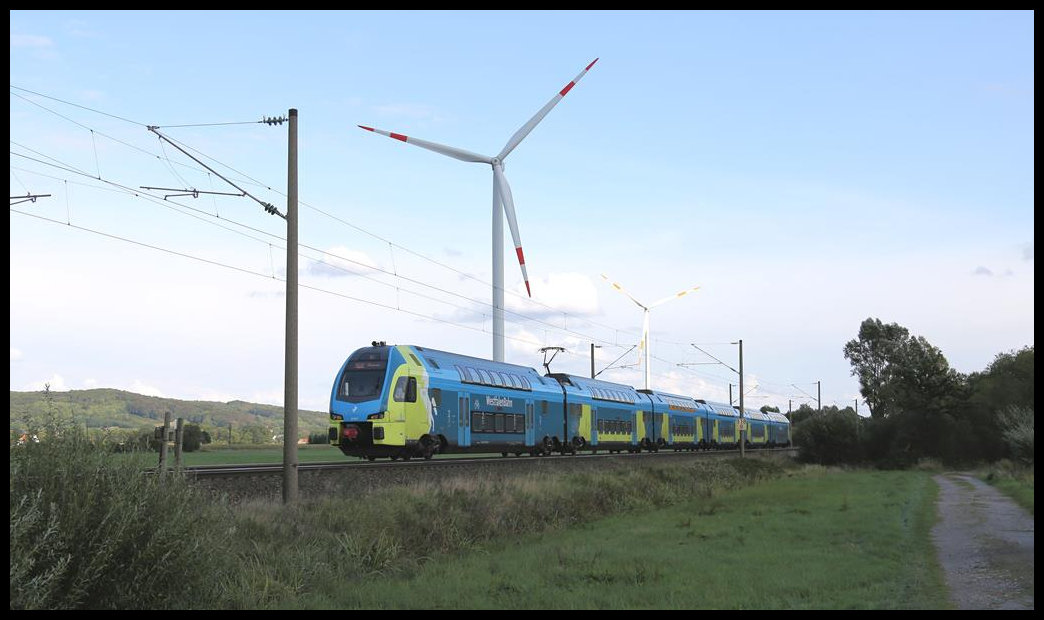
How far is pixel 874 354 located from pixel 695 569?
12259cm

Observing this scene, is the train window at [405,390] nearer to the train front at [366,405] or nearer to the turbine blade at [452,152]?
the train front at [366,405]

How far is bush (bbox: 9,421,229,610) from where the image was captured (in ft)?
41.3

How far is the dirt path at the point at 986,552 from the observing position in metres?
17.0

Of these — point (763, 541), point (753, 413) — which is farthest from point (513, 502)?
point (753, 413)

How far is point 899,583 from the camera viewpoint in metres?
18.7

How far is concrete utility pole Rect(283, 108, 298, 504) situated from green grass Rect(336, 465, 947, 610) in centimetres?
416

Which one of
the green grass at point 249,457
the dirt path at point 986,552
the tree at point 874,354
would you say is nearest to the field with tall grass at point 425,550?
the dirt path at point 986,552

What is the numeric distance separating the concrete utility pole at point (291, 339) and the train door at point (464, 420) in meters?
15.0

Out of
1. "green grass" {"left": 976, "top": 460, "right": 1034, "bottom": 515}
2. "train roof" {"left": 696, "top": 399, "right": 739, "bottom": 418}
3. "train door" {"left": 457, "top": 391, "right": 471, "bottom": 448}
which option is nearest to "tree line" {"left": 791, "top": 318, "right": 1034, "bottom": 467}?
"train roof" {"left": 696, "top": 399, "right": 739, "bottom": 418}

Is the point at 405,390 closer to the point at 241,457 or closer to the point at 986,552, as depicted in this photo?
the point at 986,552

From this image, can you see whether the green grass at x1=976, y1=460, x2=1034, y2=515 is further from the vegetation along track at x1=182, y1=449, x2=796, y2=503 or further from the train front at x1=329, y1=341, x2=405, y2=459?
the train front at x1=329, y1=341, x2=405, y2=459

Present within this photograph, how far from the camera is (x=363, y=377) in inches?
1366
